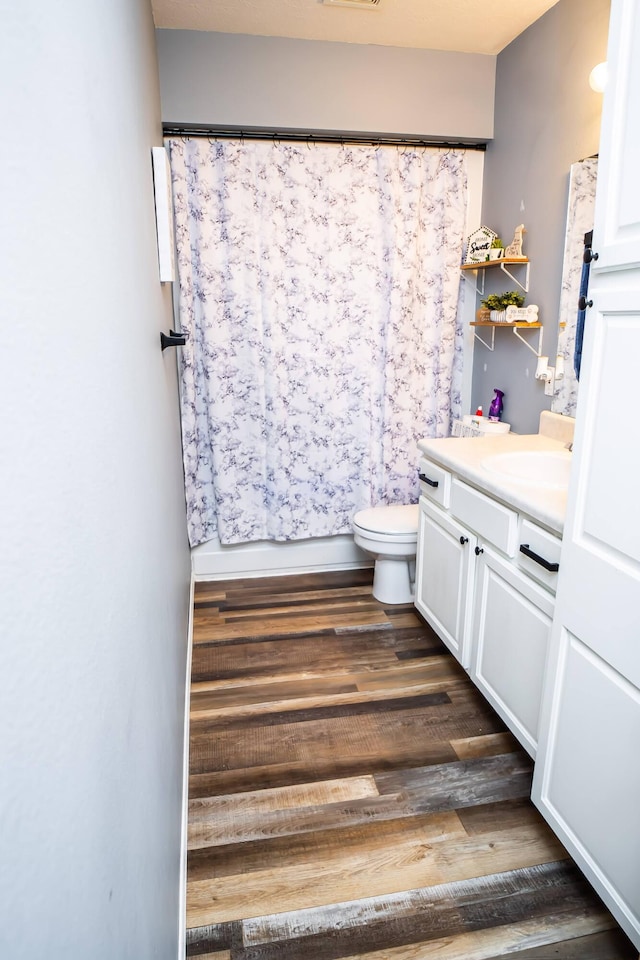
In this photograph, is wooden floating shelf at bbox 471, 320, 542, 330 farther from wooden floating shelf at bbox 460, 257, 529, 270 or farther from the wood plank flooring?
the wood plank flooring

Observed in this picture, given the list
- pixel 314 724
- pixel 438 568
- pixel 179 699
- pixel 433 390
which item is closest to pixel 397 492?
pixel 433 390

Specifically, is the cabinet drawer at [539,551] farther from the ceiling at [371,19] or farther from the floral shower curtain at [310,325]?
the ceiling at [371,19]

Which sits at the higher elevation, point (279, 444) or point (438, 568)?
point (279, 444)

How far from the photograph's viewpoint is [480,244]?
9.96 feet

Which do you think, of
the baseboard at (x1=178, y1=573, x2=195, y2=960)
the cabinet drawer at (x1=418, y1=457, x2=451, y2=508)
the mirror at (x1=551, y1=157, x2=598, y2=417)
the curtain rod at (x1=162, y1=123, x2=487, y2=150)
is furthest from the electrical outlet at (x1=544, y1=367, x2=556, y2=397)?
the baseboard at (x1=178, y1=573, x2=195, y2=960)

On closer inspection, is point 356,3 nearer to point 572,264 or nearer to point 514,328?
point 572,264

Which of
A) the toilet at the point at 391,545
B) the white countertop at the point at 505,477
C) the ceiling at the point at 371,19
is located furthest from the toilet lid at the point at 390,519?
the ceiling at the point at 371,19

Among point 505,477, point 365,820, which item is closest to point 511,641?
point 505,477

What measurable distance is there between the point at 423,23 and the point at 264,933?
3203mm

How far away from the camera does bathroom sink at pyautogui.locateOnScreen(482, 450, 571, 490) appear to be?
7.13 ft

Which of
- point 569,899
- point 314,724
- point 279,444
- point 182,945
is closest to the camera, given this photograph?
point 182,945

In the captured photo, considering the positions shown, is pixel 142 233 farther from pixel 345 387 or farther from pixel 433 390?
pixel 433 390

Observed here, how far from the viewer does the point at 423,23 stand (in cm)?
260

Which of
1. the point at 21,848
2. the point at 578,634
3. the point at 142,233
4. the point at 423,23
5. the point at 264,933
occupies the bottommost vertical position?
the point at 264,933
